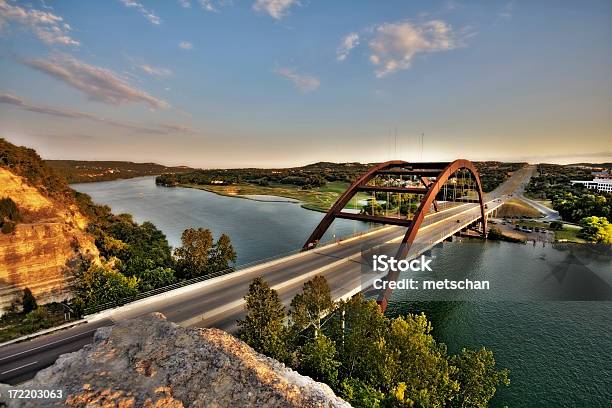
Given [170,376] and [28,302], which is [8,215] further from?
[170,376]

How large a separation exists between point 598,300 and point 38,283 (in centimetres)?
5189

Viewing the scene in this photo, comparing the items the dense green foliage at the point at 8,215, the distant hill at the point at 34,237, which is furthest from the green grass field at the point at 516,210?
the dense green foliage at the point at 8,215

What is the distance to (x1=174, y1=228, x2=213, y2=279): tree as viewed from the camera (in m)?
28.5

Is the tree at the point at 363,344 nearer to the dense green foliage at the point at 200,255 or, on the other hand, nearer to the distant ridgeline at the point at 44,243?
the dense green foliage at the point at 200,255

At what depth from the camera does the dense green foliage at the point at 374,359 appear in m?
14.7

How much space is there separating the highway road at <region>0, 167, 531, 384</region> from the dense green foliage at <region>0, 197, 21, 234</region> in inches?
540

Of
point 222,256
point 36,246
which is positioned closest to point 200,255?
point 222,256

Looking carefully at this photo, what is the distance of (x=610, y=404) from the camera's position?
60.6ft

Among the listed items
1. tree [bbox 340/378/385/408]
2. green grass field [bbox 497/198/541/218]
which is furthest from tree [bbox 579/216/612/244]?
tree [bbox 340/378/385/408]

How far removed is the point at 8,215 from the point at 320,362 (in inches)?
1136

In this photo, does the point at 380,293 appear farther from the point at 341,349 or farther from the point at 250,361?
the point at 250,361

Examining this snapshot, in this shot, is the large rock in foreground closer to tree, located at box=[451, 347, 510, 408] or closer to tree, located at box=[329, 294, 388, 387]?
tree, located at box=[329, 294, 388, 387]

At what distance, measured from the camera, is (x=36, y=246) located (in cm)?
2667

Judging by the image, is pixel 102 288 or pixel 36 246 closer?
pixel 102 288
